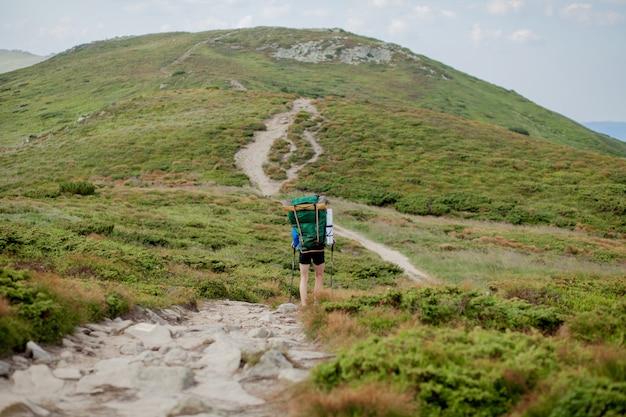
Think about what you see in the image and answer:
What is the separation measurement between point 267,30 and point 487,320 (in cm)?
16716

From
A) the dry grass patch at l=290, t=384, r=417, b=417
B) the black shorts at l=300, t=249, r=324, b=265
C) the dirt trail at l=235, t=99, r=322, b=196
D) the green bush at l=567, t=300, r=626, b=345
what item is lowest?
the dry grass patch at l=290, t=384, r=417, b=417

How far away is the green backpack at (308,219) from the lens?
10.8 m

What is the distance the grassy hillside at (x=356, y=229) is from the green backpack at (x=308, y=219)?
4.12 ft

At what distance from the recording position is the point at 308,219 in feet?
35.8

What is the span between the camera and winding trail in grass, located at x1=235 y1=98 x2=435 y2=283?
27.4 metres

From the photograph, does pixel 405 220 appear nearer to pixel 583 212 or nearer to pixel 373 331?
pixel 583 212

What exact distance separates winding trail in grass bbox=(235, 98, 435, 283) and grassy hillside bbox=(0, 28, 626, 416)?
102cm

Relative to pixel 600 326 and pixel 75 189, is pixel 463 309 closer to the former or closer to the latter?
pixel 600 326

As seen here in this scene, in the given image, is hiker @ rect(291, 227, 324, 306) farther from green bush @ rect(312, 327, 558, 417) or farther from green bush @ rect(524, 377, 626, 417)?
green bush @ rect(524, 377, 626, 417)

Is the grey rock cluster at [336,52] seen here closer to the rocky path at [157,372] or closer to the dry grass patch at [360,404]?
the rocky path at [157,372]

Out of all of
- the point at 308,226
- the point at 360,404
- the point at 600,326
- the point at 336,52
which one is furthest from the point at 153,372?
the point at 336,52

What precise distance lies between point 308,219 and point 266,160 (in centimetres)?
4503

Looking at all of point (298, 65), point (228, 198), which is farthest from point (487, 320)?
point (298, 65)

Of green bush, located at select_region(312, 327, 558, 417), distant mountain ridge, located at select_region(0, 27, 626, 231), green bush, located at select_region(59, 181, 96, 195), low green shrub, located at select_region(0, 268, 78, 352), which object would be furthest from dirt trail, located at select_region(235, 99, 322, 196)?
green bush, located at select_region(312, 327, 558, 417)
